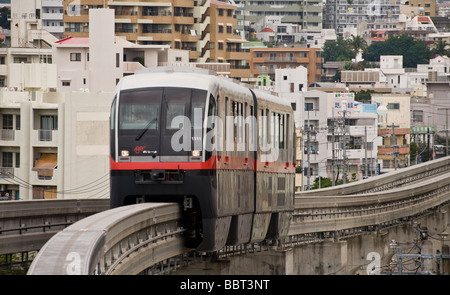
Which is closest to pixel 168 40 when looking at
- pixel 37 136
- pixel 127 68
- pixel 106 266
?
pixel 127 68

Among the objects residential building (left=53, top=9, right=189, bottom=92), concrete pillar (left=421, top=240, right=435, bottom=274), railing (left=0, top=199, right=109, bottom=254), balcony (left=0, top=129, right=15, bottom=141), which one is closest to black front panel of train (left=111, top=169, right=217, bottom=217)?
railing (left=0, top=199, right=109, bottom=254)

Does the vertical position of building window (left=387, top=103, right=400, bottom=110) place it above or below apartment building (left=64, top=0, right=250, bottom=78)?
below

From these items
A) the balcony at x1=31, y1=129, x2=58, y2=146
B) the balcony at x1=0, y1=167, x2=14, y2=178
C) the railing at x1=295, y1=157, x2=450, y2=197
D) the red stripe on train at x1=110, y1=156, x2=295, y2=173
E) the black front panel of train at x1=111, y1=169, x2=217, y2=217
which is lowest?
the railing at x1=295, y1=157, x2=450, y2=197

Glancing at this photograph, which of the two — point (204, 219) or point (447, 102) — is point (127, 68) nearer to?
point (204, 219)

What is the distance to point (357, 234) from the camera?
49906 mm

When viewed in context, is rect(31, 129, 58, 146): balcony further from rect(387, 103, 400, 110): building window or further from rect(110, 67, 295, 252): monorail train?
rect(387, 103, 400, 110): building window

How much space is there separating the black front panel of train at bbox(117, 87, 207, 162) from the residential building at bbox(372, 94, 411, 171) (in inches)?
3404

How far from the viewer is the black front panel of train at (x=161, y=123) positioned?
21.9m

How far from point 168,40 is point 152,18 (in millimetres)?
→ 2757

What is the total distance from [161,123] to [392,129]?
293ft

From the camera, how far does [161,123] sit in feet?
72.1

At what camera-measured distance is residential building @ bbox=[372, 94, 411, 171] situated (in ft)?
377

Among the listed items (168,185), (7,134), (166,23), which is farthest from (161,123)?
(166,23)

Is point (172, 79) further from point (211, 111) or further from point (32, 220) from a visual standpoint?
point (32, 220)
